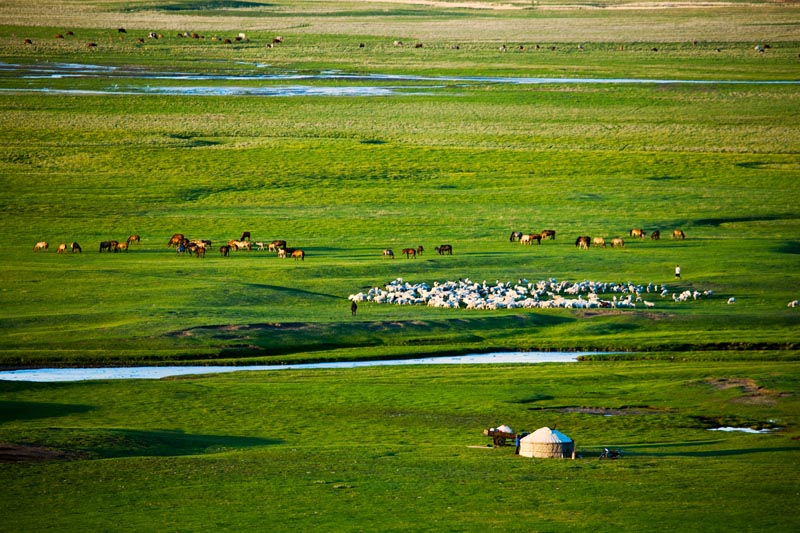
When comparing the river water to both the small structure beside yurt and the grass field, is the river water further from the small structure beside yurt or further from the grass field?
the small structure beside yurt

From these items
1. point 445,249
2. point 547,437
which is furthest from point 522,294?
point 547,437

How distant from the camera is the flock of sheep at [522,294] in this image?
47.1 m

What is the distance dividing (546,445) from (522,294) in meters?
21.4

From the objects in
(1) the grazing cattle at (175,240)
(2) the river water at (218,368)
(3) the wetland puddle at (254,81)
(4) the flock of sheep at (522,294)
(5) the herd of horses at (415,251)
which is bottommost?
(2) the river water at (218,368)

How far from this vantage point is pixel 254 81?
114 m

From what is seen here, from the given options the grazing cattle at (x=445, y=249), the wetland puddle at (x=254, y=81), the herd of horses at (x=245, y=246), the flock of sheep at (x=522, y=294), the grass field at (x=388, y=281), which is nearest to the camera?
the grass field at (x=388, y=281)

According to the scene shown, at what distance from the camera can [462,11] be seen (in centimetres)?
19738

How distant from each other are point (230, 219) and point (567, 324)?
2752 centimetres

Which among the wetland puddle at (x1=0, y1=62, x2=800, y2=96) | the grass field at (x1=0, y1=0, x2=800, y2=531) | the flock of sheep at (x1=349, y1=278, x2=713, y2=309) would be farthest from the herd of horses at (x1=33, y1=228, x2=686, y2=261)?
the wetland puddle at (x1=0, y1=62, x2=800, y2=96)

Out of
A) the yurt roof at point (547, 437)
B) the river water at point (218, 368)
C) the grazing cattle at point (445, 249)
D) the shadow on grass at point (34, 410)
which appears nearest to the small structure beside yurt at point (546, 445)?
the yurt roof at point (547, 437)

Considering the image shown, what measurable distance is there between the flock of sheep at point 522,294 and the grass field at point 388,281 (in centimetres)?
87

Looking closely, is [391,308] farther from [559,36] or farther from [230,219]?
[559,36]

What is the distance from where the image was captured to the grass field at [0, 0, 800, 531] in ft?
80.4

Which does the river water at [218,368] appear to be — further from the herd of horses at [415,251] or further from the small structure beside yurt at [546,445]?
the herd of horses at [415,251]
